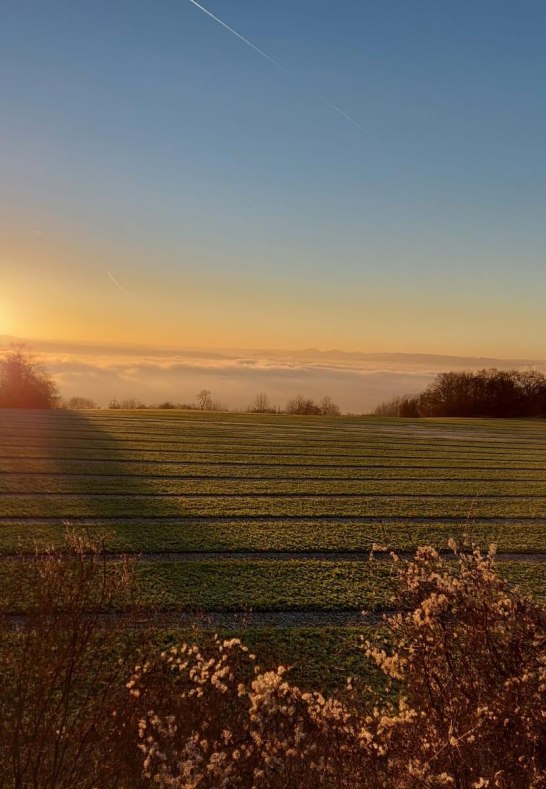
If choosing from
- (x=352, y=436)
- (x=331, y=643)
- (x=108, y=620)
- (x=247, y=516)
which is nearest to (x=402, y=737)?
(x=331, y=643)

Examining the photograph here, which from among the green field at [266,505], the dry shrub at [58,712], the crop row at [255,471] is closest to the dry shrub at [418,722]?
the dry shrub at [58,712]

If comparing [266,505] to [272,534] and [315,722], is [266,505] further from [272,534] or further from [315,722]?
[315,722]

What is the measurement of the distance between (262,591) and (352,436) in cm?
1741

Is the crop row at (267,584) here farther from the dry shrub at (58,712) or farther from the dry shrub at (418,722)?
Answer: the dry shrub at (418,722)

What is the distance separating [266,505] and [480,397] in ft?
123

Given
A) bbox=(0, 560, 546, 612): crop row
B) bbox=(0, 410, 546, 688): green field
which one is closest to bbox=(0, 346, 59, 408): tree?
bbox=(0, 410, 546, 688): green field

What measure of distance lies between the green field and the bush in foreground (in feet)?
6.36

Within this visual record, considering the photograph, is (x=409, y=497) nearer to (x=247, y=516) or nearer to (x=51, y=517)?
(x=247, y=516)

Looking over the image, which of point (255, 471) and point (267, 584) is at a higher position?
point (255, 471)

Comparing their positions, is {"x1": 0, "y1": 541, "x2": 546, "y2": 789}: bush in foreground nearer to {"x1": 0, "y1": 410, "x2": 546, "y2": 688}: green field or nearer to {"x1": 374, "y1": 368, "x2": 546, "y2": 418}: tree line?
{"x1": 0, "y1": 410, "x2": 546, "y2": 688}: green field

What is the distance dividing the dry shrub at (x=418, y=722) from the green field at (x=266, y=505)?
1.99 m

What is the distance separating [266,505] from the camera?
Result: 12750 millimetres

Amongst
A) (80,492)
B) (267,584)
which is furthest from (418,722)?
(80,492)

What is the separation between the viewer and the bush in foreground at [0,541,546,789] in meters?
3.80
